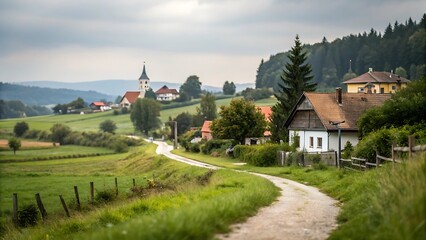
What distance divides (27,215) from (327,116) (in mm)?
33299

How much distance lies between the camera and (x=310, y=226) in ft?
44.0

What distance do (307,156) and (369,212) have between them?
3520 cm

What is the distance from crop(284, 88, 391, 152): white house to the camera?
5231cm

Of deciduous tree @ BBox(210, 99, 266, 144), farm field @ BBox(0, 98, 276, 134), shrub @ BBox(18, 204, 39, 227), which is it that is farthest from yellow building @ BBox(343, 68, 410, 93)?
shrub @ BBox(18, 204, 39, 227)

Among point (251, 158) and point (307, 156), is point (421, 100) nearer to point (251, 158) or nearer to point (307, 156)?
point (307, 156)

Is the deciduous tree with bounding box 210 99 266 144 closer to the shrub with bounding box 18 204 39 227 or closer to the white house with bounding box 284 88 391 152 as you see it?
the white house with bounding box 284 88 391 152

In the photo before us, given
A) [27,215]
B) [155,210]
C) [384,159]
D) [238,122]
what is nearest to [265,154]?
[238,122]

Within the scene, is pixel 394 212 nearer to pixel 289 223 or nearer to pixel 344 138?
pixel 289 223

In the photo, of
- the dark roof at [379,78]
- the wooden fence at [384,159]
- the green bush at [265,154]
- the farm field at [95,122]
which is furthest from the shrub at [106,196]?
the farm field at [95,122]

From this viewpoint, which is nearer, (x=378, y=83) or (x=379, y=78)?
(x=378, y=83)

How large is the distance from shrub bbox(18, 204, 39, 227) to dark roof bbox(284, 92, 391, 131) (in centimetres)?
3129

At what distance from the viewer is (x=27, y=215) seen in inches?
1106

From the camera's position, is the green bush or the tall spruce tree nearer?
the green bush

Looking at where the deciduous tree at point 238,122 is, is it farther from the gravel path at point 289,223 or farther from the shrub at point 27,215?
the gravel path at point 289,223
